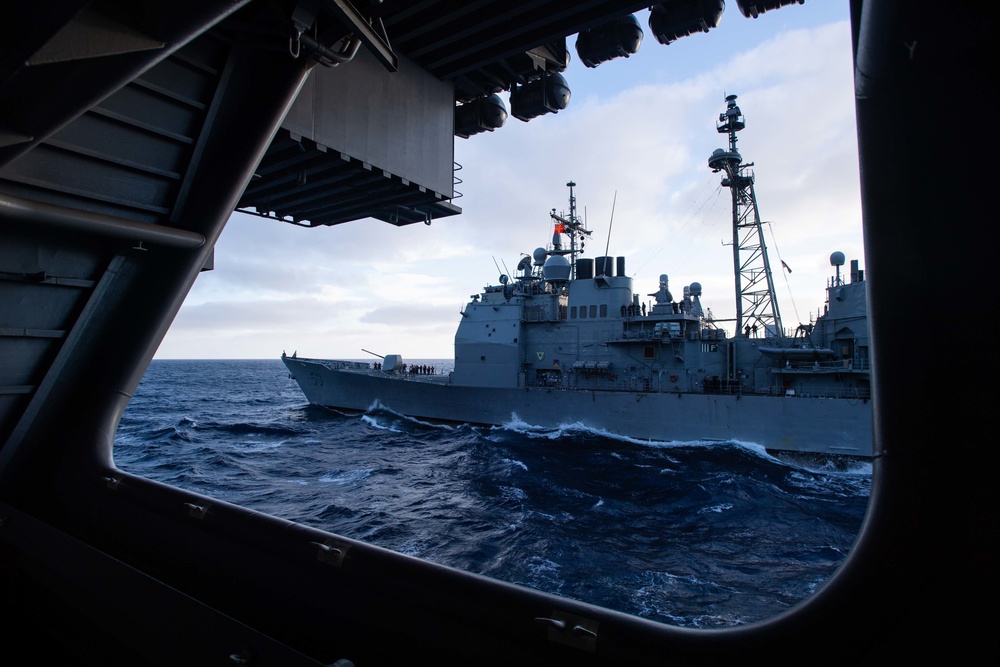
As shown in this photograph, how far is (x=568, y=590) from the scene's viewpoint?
7.86 metres

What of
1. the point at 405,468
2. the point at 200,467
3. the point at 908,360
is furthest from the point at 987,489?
the point at 200,467

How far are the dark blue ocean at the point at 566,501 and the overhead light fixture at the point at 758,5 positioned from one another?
7.58m

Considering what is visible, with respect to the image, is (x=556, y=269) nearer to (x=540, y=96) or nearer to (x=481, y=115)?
(x=481, y=115)

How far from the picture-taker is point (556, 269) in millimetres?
26547

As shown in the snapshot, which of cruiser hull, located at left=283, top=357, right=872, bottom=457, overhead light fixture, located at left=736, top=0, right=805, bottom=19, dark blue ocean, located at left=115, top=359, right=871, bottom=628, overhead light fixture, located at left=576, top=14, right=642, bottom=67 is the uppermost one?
overhead light fixture, located at left=576, top=14, right=642, bottom=67

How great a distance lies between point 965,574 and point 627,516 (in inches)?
442

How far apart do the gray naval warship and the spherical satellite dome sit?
6 centimetres

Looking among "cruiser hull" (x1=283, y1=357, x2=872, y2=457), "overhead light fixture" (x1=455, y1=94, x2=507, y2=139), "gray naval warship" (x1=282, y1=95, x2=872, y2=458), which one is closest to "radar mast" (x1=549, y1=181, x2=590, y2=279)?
"gray naval warship" (x1=282, y1=95, x2=872, y2=458)

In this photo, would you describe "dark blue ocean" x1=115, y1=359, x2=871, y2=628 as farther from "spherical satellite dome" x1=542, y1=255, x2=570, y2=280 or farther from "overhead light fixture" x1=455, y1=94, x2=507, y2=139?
"spherical satellite dome" x1=542, y1=255, x2=570, y2=280

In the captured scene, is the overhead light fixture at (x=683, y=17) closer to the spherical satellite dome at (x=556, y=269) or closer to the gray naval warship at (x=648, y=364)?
the gray naval warship at (x=648, y=364)

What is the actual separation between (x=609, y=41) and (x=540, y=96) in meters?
1.24

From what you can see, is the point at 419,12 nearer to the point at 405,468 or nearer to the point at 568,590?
the point at 568,590

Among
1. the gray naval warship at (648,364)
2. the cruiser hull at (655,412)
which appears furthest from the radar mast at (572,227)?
the cruiser hull at (655,412)

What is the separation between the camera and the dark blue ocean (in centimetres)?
859
